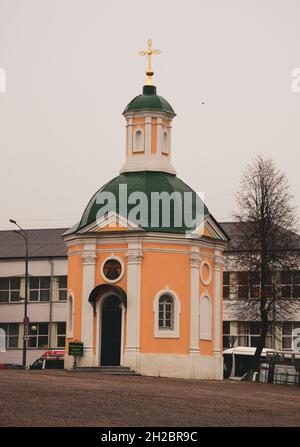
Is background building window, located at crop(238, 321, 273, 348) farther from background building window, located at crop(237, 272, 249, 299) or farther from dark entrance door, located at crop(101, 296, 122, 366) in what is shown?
dark entrance door, located at crop(101, 296, 122, 366)

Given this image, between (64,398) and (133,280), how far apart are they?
64.6ft

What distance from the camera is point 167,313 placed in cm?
5116

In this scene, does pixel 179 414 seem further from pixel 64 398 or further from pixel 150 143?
pixel 150 143

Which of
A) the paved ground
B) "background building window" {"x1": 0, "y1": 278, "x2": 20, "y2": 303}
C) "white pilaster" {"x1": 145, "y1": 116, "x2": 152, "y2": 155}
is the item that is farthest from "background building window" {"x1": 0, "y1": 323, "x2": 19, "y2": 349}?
the paved ground

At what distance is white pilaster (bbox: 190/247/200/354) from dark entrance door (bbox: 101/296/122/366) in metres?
3.46

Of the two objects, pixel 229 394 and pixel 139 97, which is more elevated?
pixel 139 97

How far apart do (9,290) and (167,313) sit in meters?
35.2

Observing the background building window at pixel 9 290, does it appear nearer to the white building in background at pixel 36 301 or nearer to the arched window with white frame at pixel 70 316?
the white building in background at pixel 36 301

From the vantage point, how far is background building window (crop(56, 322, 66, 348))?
81688mm

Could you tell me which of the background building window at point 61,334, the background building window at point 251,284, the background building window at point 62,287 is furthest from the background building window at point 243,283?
the background building window at point 62,287

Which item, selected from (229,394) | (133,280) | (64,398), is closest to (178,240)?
(133,280)

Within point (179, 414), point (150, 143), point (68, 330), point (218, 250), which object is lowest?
point (179, 414)

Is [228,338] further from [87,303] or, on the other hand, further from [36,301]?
[87,303]

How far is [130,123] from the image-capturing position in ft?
180
